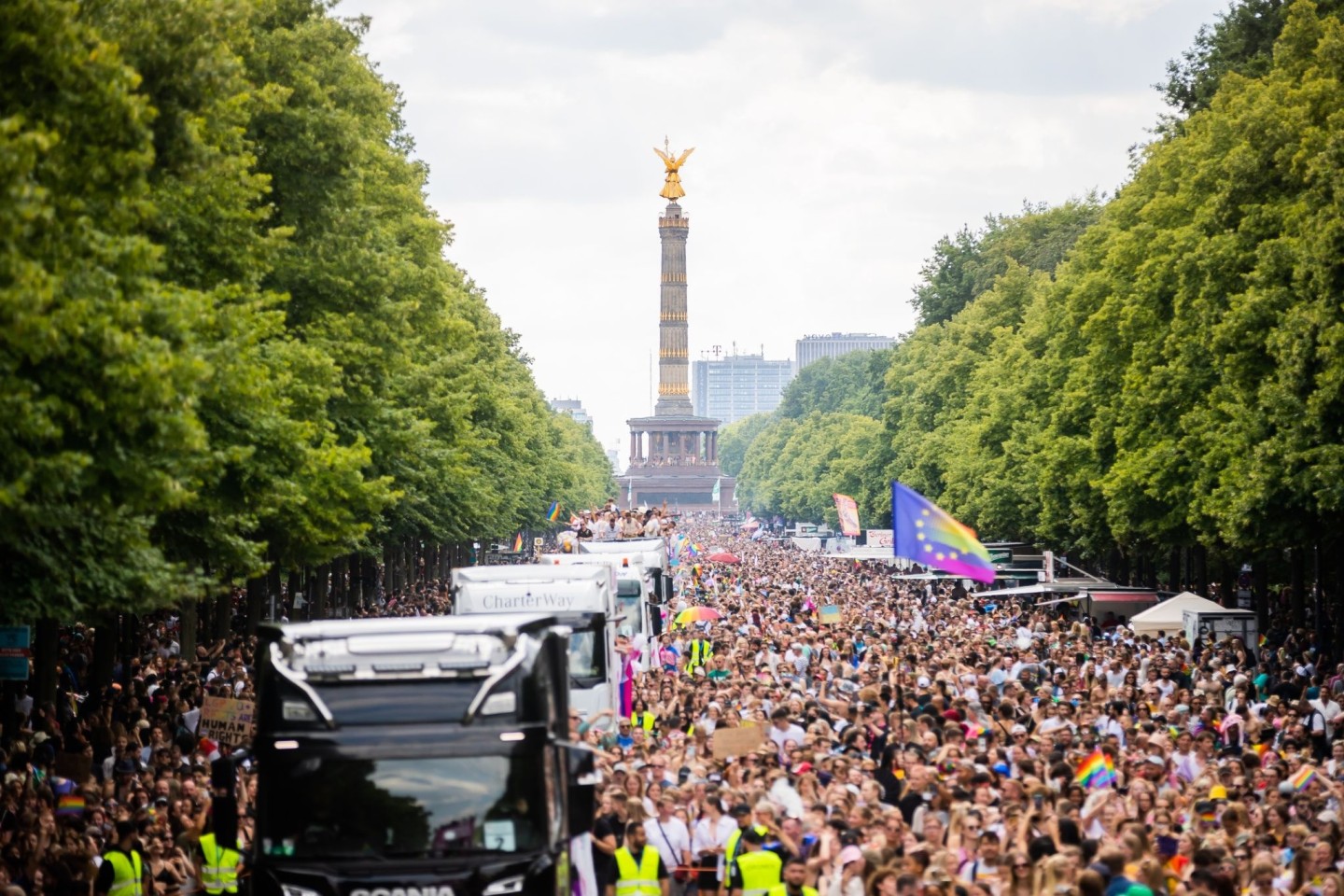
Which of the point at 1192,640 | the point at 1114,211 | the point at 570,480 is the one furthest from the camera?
the point at 570,480

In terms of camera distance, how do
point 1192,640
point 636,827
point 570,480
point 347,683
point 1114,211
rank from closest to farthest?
point 347,683 → point 636,827 → point 1192,640 → point 1114,211 → point 570,480

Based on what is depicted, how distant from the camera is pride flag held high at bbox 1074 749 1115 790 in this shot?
18.0 m

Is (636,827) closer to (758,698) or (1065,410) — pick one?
(758,698)

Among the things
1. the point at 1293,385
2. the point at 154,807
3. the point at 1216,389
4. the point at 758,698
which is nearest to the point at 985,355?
the point at 1216,389

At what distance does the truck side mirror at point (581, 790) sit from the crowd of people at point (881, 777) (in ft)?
5.45

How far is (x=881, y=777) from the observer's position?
63.7ft

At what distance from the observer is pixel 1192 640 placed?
123 feet

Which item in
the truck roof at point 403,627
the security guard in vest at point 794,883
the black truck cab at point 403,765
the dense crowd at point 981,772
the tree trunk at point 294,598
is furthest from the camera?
the tree trunk at point 294,598

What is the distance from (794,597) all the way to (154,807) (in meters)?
39.0

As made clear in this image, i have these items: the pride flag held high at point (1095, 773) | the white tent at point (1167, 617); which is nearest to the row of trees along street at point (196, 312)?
the pride flag held high at point (1095, 773)

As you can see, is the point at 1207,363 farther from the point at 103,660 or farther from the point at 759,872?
the point at 759,872

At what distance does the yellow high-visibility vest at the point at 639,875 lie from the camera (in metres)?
15.2

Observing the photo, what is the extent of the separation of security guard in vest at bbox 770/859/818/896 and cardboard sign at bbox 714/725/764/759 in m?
6.15

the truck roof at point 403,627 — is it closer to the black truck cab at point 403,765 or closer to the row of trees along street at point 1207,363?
the black truck cab at point 403,765
